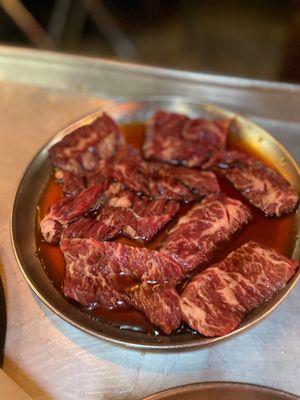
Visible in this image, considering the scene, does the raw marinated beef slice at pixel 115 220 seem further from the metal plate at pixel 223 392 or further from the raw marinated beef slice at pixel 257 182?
the metal plate at pixel 223 392

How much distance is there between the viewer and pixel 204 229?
7.11 ft

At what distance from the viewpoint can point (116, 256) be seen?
2.05 meters

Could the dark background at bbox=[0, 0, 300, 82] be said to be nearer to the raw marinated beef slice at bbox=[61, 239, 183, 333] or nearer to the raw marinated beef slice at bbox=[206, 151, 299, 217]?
the raw marinated beef slice at bbox=[206, 151, 299, 217]

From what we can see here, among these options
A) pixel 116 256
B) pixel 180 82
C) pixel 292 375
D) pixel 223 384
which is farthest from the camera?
pixel 180 82

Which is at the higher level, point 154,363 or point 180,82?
point 180,82

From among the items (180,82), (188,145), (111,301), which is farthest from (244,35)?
(111,301)

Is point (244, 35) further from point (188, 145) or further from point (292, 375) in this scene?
point (292, 375)

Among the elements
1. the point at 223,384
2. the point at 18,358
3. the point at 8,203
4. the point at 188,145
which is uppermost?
the point at 188,145

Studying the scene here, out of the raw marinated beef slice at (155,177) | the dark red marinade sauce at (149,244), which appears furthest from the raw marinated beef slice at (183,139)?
the dark red marinade sauce at (149,244)

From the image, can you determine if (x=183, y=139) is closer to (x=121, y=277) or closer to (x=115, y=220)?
(x=115, y=220)

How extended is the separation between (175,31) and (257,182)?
312 centimetres

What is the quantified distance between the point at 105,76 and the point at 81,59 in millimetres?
188

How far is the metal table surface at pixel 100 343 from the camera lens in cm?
184

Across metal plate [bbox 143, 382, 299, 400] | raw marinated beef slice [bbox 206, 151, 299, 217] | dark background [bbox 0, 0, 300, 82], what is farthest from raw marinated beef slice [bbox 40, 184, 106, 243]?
dark background [bbox 0, 0, 300, 82]
